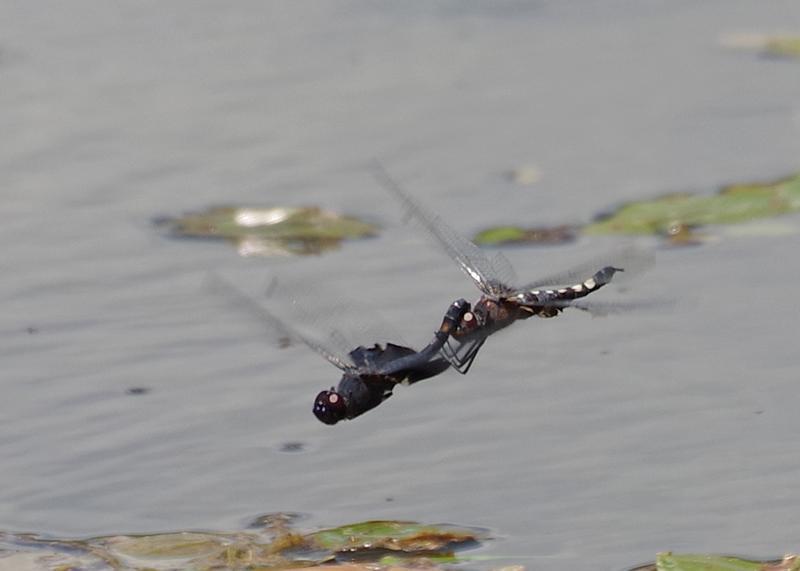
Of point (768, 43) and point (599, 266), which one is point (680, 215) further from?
point (768, 43)

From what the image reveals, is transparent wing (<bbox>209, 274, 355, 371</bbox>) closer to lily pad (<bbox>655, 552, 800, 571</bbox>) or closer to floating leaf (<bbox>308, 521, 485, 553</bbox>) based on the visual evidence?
floating leaf (<bbox>308, 521, 485, 553</bbox>)

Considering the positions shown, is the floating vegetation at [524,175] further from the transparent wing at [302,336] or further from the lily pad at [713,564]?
the lily pad at [713,564]

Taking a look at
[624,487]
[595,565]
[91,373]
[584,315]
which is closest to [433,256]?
[584,315]

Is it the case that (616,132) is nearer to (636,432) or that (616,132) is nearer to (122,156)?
(122,156)

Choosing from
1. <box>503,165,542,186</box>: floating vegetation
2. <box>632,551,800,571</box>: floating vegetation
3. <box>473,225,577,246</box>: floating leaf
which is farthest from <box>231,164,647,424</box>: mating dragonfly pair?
<box>503,165,542,186</box>: floating vegetation

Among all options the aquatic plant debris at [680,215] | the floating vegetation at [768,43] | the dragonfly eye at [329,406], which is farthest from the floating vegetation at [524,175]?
the dragonfly eye at [329,406]

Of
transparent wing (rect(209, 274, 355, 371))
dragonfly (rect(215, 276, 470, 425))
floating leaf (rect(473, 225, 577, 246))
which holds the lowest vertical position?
dragonfly (rect(215, 276, 470, 425))
